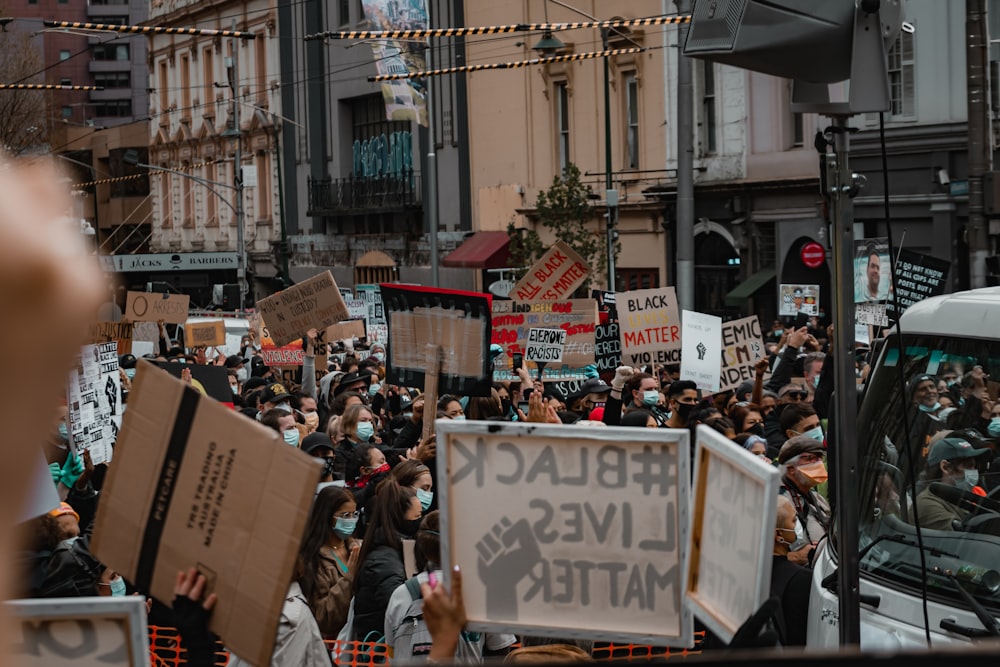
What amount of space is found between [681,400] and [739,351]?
2.59 metres

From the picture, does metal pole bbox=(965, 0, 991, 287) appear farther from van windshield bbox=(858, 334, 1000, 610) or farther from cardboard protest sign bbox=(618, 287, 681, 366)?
van windshield bbox=(858, 334, 1000, 610)

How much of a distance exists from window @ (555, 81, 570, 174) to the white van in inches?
1331

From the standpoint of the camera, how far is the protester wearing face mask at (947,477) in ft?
15.8

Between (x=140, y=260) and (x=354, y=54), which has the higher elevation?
(x=354, y=54)

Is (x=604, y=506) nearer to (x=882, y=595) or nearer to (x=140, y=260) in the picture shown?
(x=882, y=595)

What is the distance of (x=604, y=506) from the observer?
402 centimetres

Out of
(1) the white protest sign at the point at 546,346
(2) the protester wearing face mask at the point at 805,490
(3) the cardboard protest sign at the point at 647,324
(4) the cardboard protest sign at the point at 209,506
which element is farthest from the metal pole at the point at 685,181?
(4) the cardboard protest sign at the point at 209,506

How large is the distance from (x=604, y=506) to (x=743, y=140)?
2983cm

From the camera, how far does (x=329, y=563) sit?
698 cm

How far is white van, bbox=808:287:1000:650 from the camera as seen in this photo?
14.8 ft

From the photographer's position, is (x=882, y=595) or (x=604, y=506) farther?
(x=882, y=595)

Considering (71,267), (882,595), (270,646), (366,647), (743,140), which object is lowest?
(366,647)

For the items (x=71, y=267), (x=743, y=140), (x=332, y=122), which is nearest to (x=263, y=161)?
(x=332, y=122)

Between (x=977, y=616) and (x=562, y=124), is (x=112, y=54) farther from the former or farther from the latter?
(x=977, y=616)
